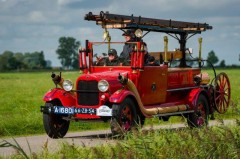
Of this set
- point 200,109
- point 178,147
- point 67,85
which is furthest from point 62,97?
point 178,147

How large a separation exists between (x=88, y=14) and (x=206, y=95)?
4581 millimetres

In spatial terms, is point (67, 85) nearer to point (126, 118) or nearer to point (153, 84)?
point (126, 118)

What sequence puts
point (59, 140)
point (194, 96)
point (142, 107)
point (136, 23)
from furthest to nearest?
point (194, 96) < point (136, 23) < point (142, 107) < point (59, 140)

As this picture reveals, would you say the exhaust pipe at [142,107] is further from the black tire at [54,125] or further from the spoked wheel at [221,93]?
the spoked wheel at [221,93]

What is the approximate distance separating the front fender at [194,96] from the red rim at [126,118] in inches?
133

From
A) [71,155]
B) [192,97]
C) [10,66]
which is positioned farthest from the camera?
[10,66]

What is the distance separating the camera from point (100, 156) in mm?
7262

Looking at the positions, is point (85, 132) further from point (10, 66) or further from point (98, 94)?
point (10, 66)

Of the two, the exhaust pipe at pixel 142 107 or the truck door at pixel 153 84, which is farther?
the truck door at pixel 153 84

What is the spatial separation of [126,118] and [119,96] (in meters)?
0.59

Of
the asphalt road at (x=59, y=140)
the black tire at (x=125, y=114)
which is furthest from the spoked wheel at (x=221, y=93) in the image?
the black tire at (x=125, y=114)

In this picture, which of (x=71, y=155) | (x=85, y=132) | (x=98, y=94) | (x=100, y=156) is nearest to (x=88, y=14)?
(x=98, y=94)

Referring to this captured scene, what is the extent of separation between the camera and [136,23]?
50.9ft

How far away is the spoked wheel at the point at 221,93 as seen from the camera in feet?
60.6
